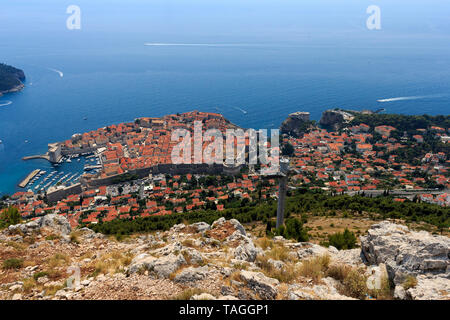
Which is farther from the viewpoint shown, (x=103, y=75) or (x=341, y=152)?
(x=103, y=75)

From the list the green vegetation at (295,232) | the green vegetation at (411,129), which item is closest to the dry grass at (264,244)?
the green vegetation at (295,232)

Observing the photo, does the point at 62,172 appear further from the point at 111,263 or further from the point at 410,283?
the point at 410,283

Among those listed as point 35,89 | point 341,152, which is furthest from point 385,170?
point 35,89

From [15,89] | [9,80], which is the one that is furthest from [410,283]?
[9,80]

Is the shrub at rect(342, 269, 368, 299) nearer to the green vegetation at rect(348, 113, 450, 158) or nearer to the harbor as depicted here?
the harbor

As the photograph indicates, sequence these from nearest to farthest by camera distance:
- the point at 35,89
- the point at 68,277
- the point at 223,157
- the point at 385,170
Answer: the point at 68,277 < the point at 385,170 < the point at 223,157 < the point at 35,89

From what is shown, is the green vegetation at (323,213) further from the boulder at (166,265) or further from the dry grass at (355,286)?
the boulder at (166,265)

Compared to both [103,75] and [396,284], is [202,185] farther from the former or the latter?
[103,75]
